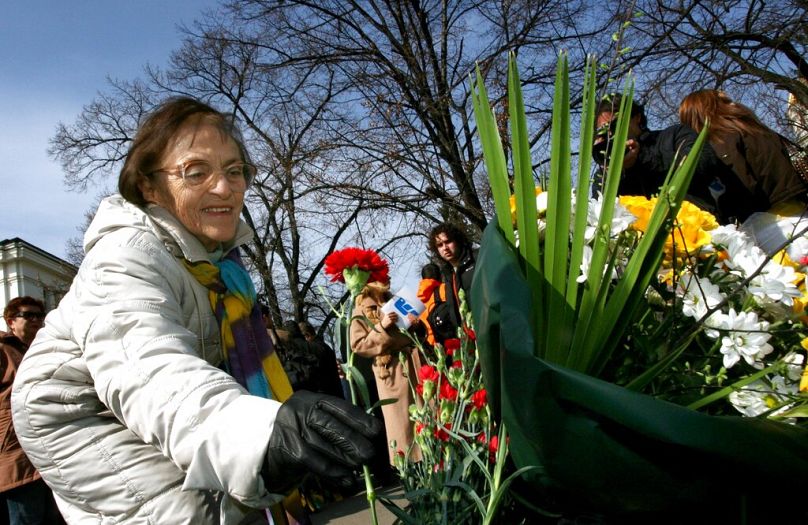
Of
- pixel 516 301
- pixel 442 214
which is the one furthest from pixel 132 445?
pixel 442 214

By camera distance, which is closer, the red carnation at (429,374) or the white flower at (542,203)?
the white flower at (542,203)

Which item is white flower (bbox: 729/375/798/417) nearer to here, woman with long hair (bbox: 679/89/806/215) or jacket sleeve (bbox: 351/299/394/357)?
woman with long hair (bbox: 679/89/806/215)

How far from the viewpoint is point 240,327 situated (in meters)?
1.77

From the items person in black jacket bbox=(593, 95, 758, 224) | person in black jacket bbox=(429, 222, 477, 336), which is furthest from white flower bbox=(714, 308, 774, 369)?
person in black jacket bbox=(429, 222, 477, 336)

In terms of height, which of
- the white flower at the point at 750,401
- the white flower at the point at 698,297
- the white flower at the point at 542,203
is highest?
the white flower at the point at 542,203

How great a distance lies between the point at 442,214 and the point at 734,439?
10.0m

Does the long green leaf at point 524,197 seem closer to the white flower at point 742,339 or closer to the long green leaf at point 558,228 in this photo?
the long green leaf at point 558,228

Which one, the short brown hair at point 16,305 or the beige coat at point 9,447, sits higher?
the short brown hair at point 16,305

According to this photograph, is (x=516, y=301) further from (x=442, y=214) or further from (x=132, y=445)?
(x=442, y=214)

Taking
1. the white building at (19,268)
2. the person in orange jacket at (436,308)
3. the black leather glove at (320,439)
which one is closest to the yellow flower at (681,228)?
the black leather glove at (320,439)

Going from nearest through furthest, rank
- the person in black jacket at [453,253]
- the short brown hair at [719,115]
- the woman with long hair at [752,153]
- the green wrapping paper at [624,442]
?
the green wrapping paper at [624,442]
the woman with long hair at [752,153]
the short brown hair at [719,115]
the person in black jacket at [453,253]

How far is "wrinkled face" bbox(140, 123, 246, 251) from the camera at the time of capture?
5.60ft

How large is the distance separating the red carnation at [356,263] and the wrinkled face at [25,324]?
4.21 m

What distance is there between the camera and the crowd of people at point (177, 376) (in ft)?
3.44
